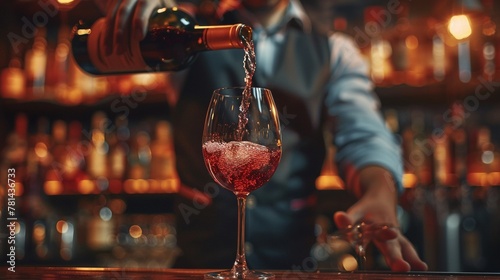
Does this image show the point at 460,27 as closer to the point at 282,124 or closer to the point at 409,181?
the point at 409,181

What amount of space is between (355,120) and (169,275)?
119cm

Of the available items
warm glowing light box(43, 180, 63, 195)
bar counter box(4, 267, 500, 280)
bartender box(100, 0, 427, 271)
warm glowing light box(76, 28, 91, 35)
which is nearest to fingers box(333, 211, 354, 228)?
bar counter box(4, 267, 500, 280)

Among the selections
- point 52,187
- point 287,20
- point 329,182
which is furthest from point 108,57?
point 52,187

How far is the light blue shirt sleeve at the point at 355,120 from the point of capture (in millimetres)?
1748

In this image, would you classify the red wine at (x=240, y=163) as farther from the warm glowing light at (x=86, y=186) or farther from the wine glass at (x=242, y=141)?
the warm glowing light at (x=86, y=186)

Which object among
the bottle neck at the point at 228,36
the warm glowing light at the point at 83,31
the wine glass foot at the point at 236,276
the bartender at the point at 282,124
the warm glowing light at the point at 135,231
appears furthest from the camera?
the warm glowing light at the point at 135,231

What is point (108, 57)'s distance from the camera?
1258 millimetres

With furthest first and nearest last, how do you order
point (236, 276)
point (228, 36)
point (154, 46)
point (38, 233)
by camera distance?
point (38, 233) → point (154, 46) → point (228, 36) → point (236, 276)

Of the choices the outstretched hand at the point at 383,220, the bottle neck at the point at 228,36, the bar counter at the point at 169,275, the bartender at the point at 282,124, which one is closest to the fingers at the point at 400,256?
the outstretched hand at the point at 383,220

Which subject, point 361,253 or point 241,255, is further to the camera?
point 361,253

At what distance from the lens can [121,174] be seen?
2572 mm

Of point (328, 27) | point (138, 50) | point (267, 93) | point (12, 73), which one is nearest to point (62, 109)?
point (12, 73)

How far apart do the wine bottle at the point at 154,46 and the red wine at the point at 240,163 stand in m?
0.26

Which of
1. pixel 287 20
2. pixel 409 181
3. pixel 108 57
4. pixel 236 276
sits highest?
pixel 287 20
